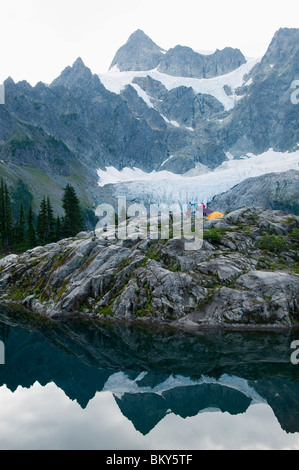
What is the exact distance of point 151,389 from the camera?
72.4 ft

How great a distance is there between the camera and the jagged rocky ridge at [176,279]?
36.7 m

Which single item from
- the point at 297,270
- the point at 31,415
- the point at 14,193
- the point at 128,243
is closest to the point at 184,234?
the point at 128,243

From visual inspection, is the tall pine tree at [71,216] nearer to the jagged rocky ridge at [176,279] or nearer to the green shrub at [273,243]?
the jagged rocky ridge at [176,279]

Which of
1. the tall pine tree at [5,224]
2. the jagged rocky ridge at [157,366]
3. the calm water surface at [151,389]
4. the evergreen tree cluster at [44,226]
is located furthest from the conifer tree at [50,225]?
the calm water surface at [151,389]

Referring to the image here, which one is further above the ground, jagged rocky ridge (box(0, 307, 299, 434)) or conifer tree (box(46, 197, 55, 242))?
conifer tree (box(46, 197, 55, 242))

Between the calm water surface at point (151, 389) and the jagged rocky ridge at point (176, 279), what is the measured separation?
3326 mm

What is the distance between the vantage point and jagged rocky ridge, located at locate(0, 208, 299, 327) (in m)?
36.7

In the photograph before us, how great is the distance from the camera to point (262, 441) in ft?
50.2

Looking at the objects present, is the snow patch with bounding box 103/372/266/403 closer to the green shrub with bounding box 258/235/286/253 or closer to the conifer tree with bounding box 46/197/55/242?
the green shrub with bounding box 258/235/286/253

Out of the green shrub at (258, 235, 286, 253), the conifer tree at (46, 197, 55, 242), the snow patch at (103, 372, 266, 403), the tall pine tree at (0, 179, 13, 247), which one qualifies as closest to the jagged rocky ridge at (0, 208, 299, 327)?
the green shrub at (258, 235, 286, 253)

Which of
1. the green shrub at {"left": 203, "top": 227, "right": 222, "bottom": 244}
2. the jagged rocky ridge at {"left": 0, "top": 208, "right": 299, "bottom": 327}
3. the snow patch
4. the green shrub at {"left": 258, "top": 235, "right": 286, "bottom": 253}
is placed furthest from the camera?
the green shrub at {"left": 203, "top": 227, "right": 222, "bottom": 244}

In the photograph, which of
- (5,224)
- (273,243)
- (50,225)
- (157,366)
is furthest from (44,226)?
(157,366)

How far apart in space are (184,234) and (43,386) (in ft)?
93.4

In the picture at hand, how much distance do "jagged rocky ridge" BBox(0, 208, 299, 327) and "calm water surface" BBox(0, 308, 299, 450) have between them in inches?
131
